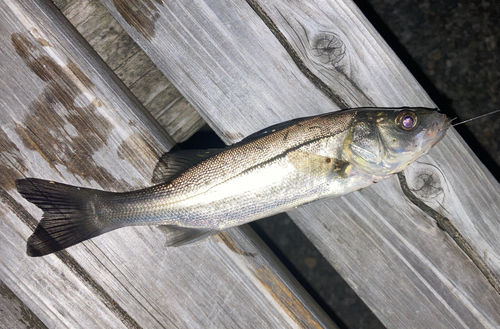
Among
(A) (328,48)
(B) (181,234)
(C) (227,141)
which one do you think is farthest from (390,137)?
(B) (181,234)

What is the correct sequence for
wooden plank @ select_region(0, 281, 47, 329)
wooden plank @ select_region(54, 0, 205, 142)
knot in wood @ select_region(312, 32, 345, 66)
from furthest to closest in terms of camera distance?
wooden plank @ select_region(54, 0, 205, 142) < wooden plank @ select_region(0, 281, 47, 329) < knot in wood @ select_region(312, 32, 345, 66)

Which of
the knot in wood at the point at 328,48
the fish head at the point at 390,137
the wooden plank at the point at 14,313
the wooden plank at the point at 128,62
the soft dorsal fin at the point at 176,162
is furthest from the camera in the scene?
the wooden plank at the point at 128,62

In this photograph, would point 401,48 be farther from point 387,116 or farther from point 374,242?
point 374,242

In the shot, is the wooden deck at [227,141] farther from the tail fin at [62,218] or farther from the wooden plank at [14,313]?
the tail fin at [62,218]

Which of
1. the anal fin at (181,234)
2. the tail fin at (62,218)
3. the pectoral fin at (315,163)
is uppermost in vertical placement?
the tail fin at (62,218)

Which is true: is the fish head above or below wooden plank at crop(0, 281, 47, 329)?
below

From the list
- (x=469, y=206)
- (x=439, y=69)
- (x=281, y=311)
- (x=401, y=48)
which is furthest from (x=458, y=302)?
(x=401, y=48)

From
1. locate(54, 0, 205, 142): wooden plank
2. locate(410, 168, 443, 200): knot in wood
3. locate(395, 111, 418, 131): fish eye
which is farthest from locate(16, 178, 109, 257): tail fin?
locate(410, 168, 443, 200): knot in wood

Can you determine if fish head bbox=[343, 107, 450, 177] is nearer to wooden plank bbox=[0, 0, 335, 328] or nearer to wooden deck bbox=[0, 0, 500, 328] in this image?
wooden deck bbox=[0, 0, 500, 328]

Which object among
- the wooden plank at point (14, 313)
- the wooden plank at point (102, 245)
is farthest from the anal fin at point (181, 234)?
the wooden plank at point (14, 313)
